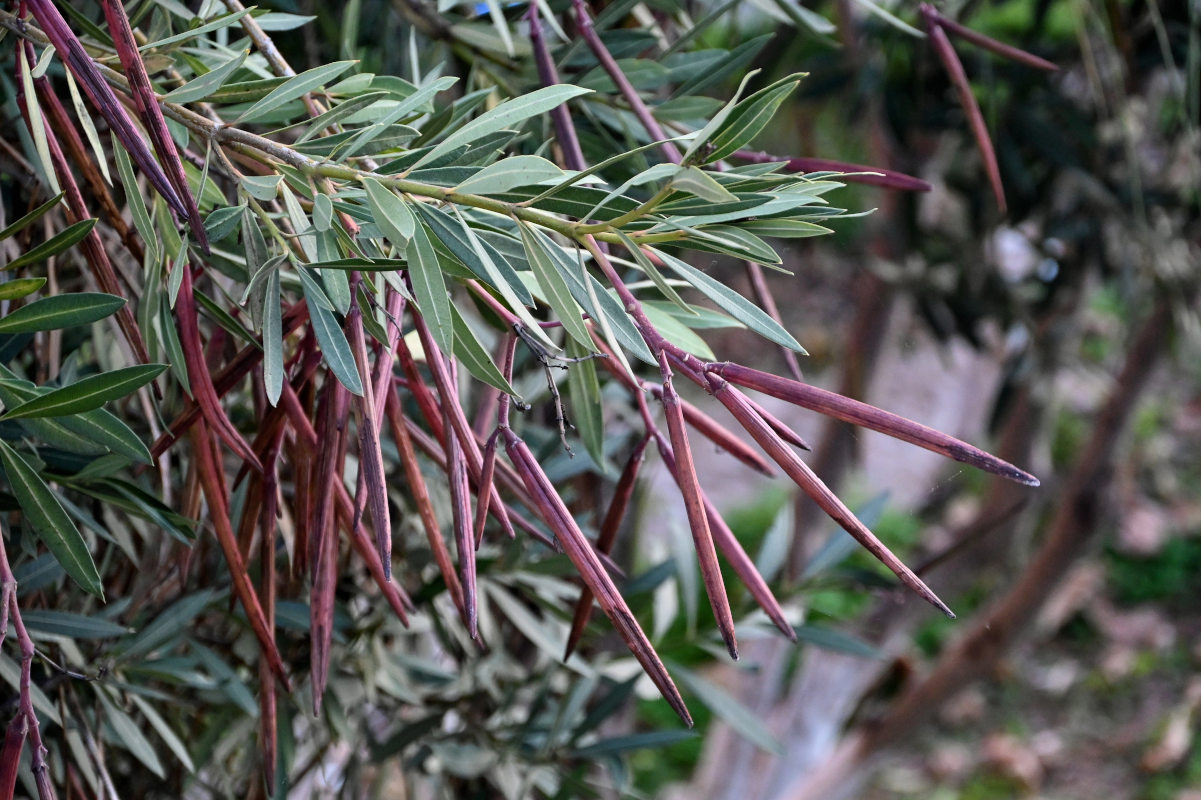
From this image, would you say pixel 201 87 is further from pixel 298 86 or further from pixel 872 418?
pixel 872 418

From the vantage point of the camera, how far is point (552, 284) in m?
0.26

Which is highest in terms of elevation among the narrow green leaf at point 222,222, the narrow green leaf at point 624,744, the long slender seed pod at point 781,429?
the narrow green leaf at point 222,222

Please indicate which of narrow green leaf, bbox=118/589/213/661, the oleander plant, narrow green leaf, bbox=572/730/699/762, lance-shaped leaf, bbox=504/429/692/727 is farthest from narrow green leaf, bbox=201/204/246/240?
narrow green leaf, bbox=572/730/699/762

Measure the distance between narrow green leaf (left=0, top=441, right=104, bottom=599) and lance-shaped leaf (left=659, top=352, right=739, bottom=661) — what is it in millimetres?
189

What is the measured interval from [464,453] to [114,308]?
0.11 m

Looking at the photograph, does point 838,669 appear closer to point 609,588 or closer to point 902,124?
point 902,124

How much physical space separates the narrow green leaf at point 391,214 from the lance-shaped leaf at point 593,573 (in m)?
0.06

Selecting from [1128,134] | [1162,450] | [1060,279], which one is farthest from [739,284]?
[1162,450]

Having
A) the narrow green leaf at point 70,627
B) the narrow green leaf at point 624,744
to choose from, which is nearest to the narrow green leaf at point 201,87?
the narrow green leaf at point 70,627

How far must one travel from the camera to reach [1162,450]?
2.87m

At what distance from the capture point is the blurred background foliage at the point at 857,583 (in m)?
0.48

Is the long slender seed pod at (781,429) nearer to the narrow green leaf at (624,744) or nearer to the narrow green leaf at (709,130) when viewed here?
the narrow green leaf at (709,130)

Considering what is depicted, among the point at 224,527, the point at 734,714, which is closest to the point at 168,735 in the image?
the point at 224,527

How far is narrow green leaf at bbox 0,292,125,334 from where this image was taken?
0.30m
